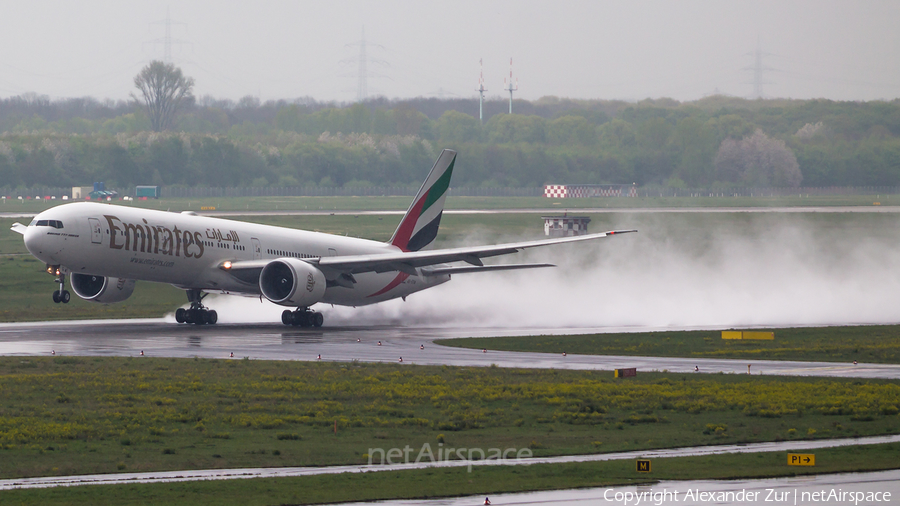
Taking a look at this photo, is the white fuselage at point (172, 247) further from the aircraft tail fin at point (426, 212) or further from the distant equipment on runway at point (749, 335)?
the distant equipment on runway at point (749, 335)

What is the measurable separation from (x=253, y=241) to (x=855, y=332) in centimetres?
2946

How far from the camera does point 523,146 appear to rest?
19250 centimetres

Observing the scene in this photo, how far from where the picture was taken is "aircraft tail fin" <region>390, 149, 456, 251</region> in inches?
2437

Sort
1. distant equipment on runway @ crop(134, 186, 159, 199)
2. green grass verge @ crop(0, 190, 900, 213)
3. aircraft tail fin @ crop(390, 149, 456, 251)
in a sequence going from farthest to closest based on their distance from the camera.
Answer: distant equipment on runway @ crop(134, 186, 159, 199)
green grass verge @ crop(0, 190, 900, 213)
aircraft tail fin @ crop(390, 149, 456, 251)

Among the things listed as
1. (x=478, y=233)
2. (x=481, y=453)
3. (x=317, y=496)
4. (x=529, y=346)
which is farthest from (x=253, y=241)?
(x=478, y=233)

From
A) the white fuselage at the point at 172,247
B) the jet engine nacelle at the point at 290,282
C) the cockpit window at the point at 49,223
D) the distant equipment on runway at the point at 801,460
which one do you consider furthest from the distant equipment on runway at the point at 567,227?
the distant equipment on runway at the point at 801,460

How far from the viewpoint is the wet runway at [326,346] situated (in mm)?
37375

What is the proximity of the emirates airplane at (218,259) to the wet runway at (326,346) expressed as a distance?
1896mm

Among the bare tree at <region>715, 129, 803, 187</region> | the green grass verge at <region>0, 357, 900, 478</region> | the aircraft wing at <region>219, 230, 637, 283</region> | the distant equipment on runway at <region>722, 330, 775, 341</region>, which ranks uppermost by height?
the bare tree at <region>715, 129, 803, 187</region>

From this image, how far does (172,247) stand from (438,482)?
3346 centimetres
